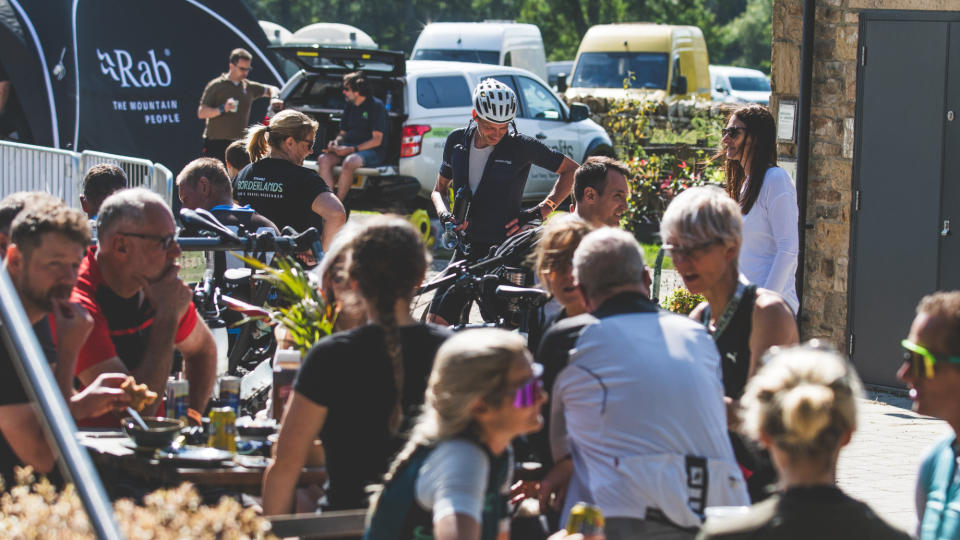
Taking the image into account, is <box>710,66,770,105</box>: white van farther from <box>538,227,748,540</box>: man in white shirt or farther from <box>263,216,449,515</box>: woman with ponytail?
<box>263,216,449,515</box>: woman with ponytail

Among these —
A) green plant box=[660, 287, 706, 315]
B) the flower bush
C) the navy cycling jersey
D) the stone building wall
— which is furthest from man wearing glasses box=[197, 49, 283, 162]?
the flower bush

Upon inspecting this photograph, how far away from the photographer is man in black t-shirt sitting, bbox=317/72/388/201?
14945 millimetres

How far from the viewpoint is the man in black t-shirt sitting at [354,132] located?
14945 mm

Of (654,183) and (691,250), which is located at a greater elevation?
(691,250)

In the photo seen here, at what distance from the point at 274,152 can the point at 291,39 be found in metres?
21.3

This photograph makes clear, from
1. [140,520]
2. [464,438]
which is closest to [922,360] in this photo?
[464,438]

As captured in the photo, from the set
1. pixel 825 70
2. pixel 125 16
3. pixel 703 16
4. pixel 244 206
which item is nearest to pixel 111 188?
pixel 244 206

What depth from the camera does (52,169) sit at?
36.6 ft

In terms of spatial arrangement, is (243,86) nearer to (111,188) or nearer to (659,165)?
(659,165)

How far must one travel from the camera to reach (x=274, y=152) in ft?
25.4

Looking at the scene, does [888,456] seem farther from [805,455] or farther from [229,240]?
[805,455]

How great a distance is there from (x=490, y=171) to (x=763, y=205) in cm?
202

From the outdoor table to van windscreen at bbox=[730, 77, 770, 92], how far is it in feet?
117

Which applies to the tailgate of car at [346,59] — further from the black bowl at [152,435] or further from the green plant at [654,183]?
the black bowl at [152,435]
